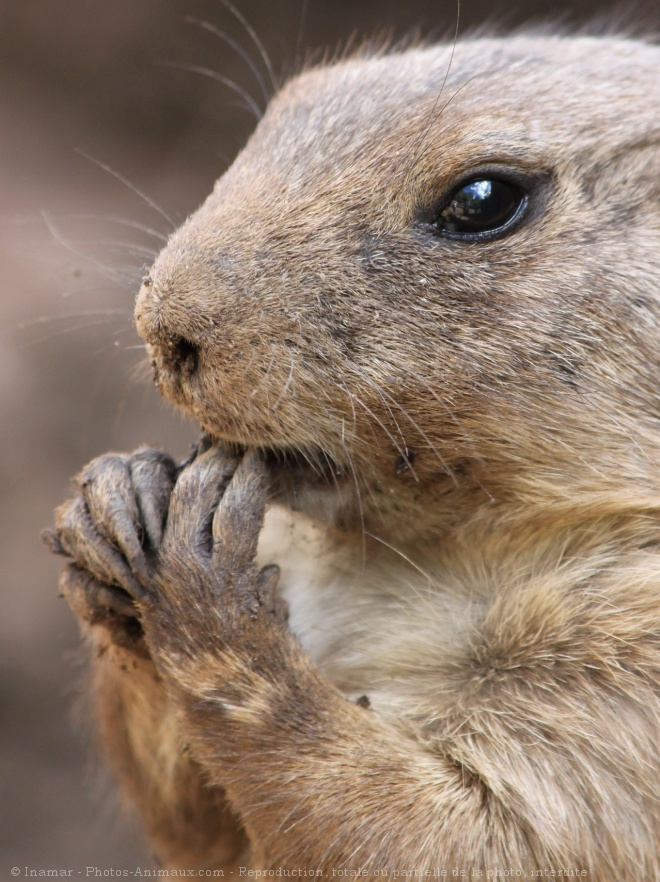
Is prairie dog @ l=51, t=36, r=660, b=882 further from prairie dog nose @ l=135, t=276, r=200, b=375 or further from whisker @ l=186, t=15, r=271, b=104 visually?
whisker @ l=186, t=15, r=271, b=104

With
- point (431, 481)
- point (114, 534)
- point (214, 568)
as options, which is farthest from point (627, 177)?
point (114, 534)

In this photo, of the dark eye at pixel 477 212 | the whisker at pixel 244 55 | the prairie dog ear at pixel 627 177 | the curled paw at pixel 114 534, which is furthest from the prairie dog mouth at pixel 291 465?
the whisker at pixel 244 55

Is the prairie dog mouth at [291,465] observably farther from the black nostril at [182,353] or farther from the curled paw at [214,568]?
Result: the black nostril at [182,353]

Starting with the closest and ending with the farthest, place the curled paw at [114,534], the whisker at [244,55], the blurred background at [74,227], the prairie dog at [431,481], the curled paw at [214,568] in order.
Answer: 1. the prairie dog at [431,481]
2. the curled paw at [214,568]
3. the curled paw at [114,534]
4. the whisker at [244,55]
5. the blurred background at [74,227]

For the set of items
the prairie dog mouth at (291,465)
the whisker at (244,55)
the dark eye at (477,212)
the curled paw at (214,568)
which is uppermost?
the whisker at (244,55)

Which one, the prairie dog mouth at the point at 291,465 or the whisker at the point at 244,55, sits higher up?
the whisker at the point at 244,55

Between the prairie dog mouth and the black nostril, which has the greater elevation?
the black nostril

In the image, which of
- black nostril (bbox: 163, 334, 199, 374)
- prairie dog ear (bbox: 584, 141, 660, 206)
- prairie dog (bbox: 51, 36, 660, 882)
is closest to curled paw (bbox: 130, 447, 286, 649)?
prairie dog (bbox: 51, 36, 660, 882)
